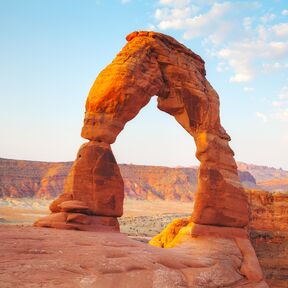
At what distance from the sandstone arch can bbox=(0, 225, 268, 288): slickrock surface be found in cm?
176

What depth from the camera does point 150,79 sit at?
1166 cm

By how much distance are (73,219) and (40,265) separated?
12.0ft

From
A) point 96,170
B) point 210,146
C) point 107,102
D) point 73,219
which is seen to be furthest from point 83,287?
point 210,146

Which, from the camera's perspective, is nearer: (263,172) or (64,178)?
(64,178)

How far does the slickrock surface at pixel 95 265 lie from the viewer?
544cm

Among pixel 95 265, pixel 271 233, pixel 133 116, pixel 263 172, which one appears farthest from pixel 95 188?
pixel 263 172

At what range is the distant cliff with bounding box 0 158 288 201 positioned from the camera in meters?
65.4

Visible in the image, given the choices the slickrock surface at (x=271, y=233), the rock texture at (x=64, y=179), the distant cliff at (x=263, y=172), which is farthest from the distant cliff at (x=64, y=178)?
the distant cliff at (x=263, y=172)

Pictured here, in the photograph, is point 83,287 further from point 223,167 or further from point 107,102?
point 223,167

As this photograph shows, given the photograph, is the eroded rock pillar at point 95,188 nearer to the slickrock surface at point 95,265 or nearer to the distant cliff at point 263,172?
the slickrock surface at point 95,265

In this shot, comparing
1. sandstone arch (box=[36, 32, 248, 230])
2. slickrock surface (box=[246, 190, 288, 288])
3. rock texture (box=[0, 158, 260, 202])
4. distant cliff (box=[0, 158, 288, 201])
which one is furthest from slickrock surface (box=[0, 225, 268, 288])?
distant cliff (box=[0, 158, 288, 201])

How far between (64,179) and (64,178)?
0.29 m

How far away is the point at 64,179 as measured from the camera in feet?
231

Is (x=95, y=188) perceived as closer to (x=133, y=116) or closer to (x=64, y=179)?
(x=133, y=116)
